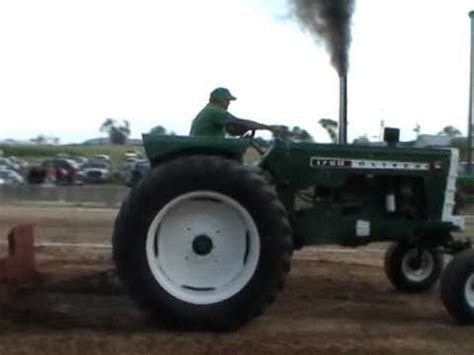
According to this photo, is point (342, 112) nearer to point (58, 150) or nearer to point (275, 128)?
point (275, 128)

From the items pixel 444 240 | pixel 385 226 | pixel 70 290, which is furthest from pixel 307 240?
pixel 70 290

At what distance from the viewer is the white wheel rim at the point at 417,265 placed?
33.3ft

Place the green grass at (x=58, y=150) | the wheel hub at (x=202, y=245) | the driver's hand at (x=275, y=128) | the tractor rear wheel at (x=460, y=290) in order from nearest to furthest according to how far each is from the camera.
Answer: the wheel hub at (x=202, y=245) < the tractor rear wheel at (x=460, y=290) < the driver's hand at (x=275, y=128) < the green grass at (x=58, y=150)

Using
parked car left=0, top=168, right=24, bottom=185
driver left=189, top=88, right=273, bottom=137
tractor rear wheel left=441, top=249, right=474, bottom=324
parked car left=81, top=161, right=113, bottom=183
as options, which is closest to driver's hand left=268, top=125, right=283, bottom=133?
driver left=189, top=88, right=273, bottom=137

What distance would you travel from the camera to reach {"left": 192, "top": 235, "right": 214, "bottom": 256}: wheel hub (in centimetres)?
814

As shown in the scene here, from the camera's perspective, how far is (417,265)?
33.5 feet

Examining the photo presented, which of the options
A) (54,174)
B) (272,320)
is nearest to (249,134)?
(272,320)

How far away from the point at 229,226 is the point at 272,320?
2.56ft

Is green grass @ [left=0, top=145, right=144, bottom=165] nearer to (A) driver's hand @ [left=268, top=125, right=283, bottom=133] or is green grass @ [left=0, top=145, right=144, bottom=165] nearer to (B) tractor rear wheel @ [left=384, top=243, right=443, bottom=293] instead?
(B) tractor rear wheel @ [left=384, top=243, right=443, bottom=293]

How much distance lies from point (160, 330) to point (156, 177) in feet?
3.42

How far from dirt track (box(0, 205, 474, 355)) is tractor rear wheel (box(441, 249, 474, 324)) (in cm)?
15

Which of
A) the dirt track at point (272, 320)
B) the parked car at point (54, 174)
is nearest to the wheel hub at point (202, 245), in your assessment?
the dirt track at point (272, 320)

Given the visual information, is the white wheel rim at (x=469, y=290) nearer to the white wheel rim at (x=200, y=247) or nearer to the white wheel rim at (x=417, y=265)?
the white wheel rim at (x=200, y=247)

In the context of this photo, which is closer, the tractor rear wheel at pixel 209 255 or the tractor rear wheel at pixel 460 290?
the tractor rear wheel at pixel 209 255
